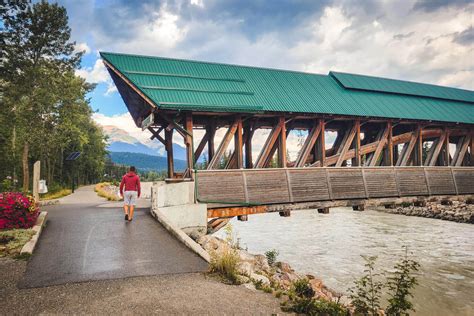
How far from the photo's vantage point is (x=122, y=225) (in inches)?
439

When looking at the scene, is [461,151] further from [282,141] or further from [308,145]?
[282,141]

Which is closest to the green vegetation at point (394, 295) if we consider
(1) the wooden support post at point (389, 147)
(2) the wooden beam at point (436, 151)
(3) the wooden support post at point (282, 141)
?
(3) the wooden support post at point (282, 141)

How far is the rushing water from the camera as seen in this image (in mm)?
11898

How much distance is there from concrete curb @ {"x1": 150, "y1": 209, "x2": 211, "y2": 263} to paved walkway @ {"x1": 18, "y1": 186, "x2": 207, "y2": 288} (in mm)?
142

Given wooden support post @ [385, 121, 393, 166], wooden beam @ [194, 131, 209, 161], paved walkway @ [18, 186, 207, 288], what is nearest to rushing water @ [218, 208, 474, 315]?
wooden support post @ [385, 121, 393, 166]

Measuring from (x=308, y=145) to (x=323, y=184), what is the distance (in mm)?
2729

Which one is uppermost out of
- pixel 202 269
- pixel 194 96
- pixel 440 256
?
pixel 194 96

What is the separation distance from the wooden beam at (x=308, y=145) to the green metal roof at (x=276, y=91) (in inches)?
42.8

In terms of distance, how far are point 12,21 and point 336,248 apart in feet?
103

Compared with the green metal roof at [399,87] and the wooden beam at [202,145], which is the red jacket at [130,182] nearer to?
the wooden beam at [202,145]

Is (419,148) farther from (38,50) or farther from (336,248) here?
(38,50)

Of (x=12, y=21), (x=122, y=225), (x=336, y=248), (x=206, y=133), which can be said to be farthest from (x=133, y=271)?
(x=12, y=21)

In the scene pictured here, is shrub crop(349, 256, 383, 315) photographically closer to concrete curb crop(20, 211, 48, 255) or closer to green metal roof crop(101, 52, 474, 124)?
concrete curb crop(20, 211, 48, 255)

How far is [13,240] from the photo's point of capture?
895 centimetres
